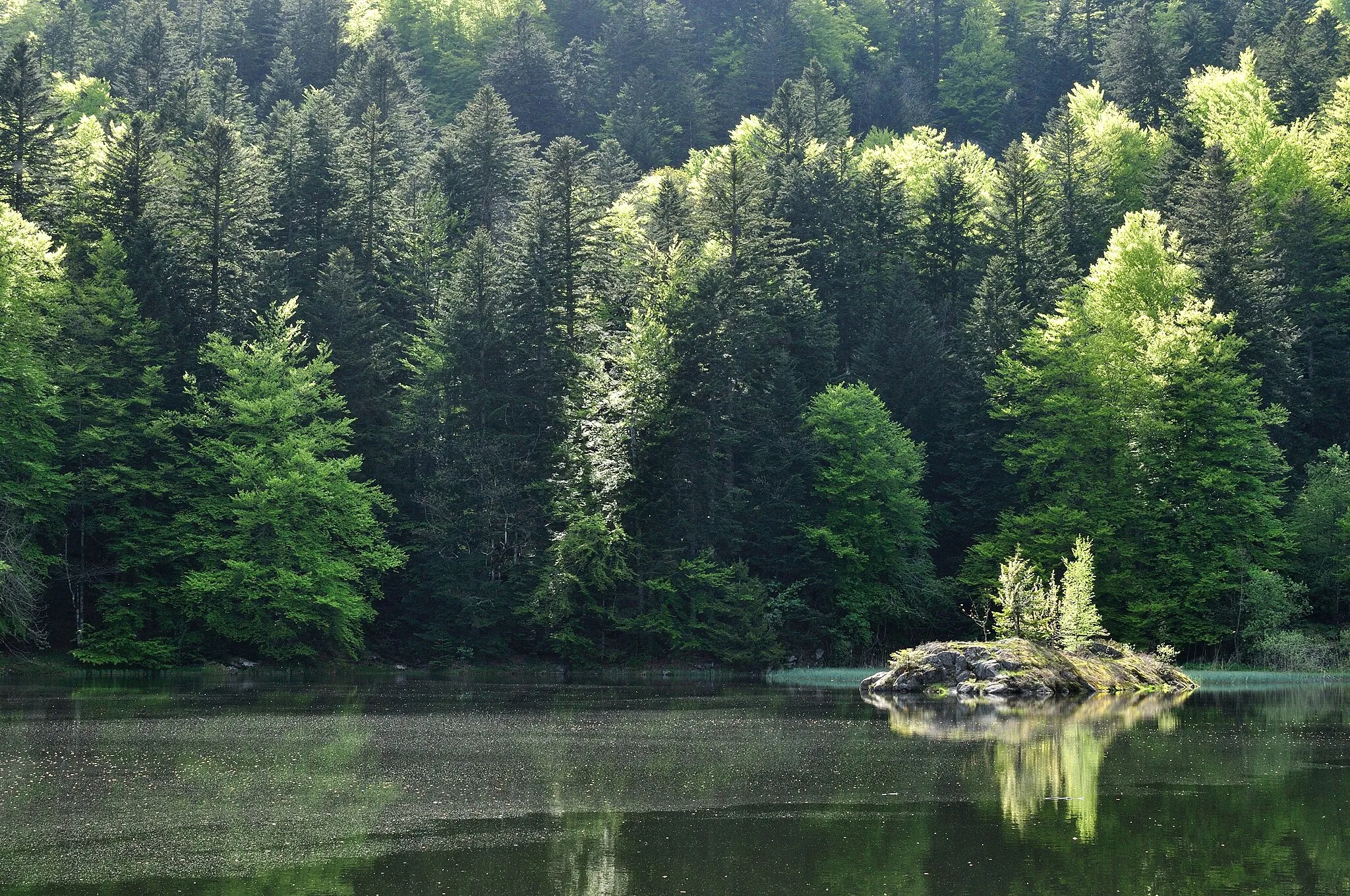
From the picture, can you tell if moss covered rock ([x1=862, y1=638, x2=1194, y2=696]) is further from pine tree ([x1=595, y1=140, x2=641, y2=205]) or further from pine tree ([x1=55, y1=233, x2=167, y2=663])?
pine tree ([x1=595, y1=140, x2=641, y2=205])

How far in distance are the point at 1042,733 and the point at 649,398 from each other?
3459cm

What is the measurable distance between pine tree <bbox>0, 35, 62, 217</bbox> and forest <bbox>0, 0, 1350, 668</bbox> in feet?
0.68

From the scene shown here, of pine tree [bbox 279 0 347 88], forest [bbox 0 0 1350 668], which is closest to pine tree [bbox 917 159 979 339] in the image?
forest [bbox 0 0 1350 668]

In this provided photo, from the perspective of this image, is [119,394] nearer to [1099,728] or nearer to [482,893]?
[1099,728]

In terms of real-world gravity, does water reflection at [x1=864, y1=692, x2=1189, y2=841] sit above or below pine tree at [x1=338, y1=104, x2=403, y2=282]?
below

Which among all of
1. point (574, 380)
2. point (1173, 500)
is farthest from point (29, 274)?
point (1173, 500)

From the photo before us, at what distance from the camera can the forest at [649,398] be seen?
61.8 meters

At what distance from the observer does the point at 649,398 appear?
2598 inches

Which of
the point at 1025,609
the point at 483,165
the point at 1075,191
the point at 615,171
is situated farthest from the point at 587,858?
the point at 615,171

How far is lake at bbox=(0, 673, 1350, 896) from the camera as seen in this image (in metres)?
16.8

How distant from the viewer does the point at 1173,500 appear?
64.4 metres

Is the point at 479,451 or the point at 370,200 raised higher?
the point at 370,200

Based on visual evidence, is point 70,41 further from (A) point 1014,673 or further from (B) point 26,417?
(A) point 1014,673

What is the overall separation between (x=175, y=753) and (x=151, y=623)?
3664cm
